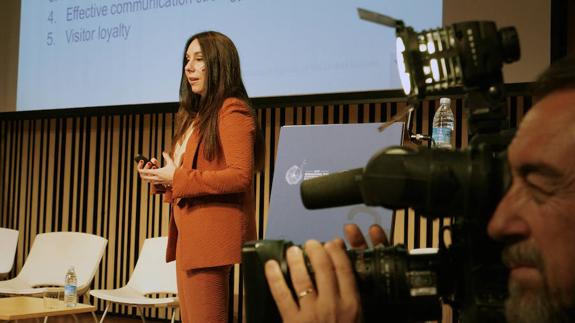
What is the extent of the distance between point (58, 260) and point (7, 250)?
60cm

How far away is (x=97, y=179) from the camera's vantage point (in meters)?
5.55

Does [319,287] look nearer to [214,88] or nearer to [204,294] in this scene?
[204,294]

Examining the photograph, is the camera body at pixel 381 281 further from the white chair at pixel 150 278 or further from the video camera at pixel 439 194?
the white chair at pixel 150 278

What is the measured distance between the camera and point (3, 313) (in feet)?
9.84

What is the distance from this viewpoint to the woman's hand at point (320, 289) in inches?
28.0

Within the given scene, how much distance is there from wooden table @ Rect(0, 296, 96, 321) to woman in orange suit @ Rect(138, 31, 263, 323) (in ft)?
3.19

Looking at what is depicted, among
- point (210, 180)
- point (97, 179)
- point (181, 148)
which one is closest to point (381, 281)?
point (210, 180)

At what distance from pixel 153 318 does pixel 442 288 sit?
4.70m

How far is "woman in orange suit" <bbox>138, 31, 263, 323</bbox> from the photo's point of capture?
229 centimetres

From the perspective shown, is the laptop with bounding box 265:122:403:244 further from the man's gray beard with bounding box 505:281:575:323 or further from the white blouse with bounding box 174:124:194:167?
the man's gray beard with bounding box 505:281:575:323

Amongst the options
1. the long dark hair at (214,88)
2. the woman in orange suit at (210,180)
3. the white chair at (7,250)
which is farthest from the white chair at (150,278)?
the long dark hair at (214,88)

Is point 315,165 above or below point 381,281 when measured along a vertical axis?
above

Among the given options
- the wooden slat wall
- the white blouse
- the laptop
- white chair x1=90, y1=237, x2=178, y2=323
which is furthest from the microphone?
the wooden slat wall

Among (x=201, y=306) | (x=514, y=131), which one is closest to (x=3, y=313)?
(x=201, y=306)
